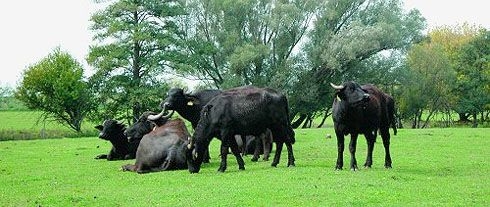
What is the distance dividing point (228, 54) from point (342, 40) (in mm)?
9612

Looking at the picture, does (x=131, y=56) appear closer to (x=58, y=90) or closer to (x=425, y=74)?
(x=58, y=90)

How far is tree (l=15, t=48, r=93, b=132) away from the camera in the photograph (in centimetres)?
5284

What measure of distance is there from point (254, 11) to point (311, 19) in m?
4.94

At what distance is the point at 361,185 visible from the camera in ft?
42.6

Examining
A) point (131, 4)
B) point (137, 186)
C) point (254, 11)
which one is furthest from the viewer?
point (254, 11)

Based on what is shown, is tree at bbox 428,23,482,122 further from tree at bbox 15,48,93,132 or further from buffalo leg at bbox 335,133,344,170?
buffalo leg at bbox 335,133,344,170

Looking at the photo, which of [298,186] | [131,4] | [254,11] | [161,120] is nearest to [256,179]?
[298,186]

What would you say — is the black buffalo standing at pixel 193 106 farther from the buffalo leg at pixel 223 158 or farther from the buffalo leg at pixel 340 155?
the buffalo leg at pixel 340 155

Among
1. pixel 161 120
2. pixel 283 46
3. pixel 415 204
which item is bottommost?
pixel 415 204

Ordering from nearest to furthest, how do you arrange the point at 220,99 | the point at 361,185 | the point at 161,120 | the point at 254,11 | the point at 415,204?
1. the point at 415,204
2. the point at 361,185
3. the point at 220,99
4. the point at 161,120
5. the point at 254,11

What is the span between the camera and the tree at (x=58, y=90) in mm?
52844

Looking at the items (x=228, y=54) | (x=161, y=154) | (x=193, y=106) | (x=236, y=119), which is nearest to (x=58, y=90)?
(x=228, y=54)

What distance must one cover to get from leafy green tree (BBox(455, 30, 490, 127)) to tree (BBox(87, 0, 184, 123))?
3279 centimetres

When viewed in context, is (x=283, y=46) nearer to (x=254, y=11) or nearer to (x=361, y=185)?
(x=254, y=11)
